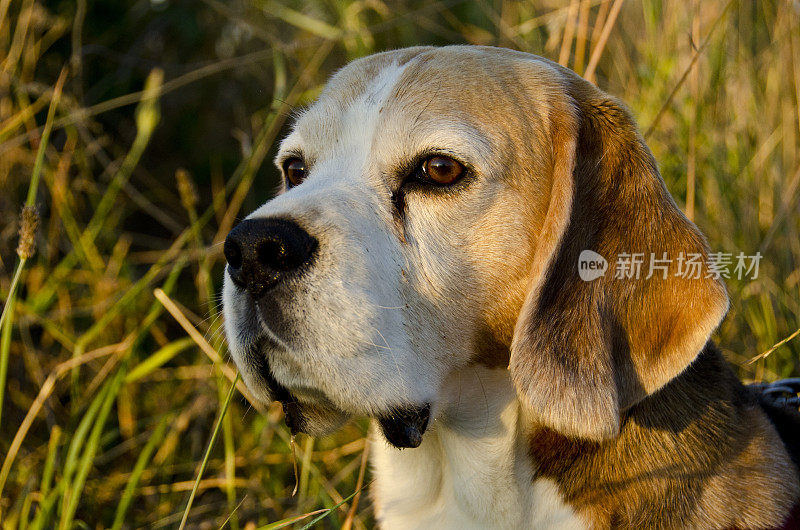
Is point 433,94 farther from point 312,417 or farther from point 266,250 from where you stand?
point 312,417

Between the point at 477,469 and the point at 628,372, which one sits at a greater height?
the point at 628,372

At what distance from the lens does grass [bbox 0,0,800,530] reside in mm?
3211

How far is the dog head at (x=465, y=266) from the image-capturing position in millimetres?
1851

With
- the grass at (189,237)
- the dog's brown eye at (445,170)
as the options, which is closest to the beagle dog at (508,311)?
the dog's brown eye at (445,170)

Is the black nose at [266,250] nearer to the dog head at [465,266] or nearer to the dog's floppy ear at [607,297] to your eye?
the dog head at [465,266]

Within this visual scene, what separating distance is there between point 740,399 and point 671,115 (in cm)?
239

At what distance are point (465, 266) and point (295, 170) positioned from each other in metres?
0.73

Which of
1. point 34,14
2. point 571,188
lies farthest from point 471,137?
point 34,14

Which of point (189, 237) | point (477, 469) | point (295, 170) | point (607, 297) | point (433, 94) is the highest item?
point (433, 94)

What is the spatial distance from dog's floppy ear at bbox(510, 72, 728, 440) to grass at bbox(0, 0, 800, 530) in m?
1.07

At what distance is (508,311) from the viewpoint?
2070 millimetres

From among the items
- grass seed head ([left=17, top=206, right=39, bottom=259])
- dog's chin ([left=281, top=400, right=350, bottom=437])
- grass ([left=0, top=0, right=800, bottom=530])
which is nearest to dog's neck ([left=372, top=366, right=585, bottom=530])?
dog's chin ([left=281, top=400, right=350, bottom=437])

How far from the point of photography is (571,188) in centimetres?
205

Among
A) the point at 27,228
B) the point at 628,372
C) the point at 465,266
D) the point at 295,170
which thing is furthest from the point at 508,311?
the point at 27,228
